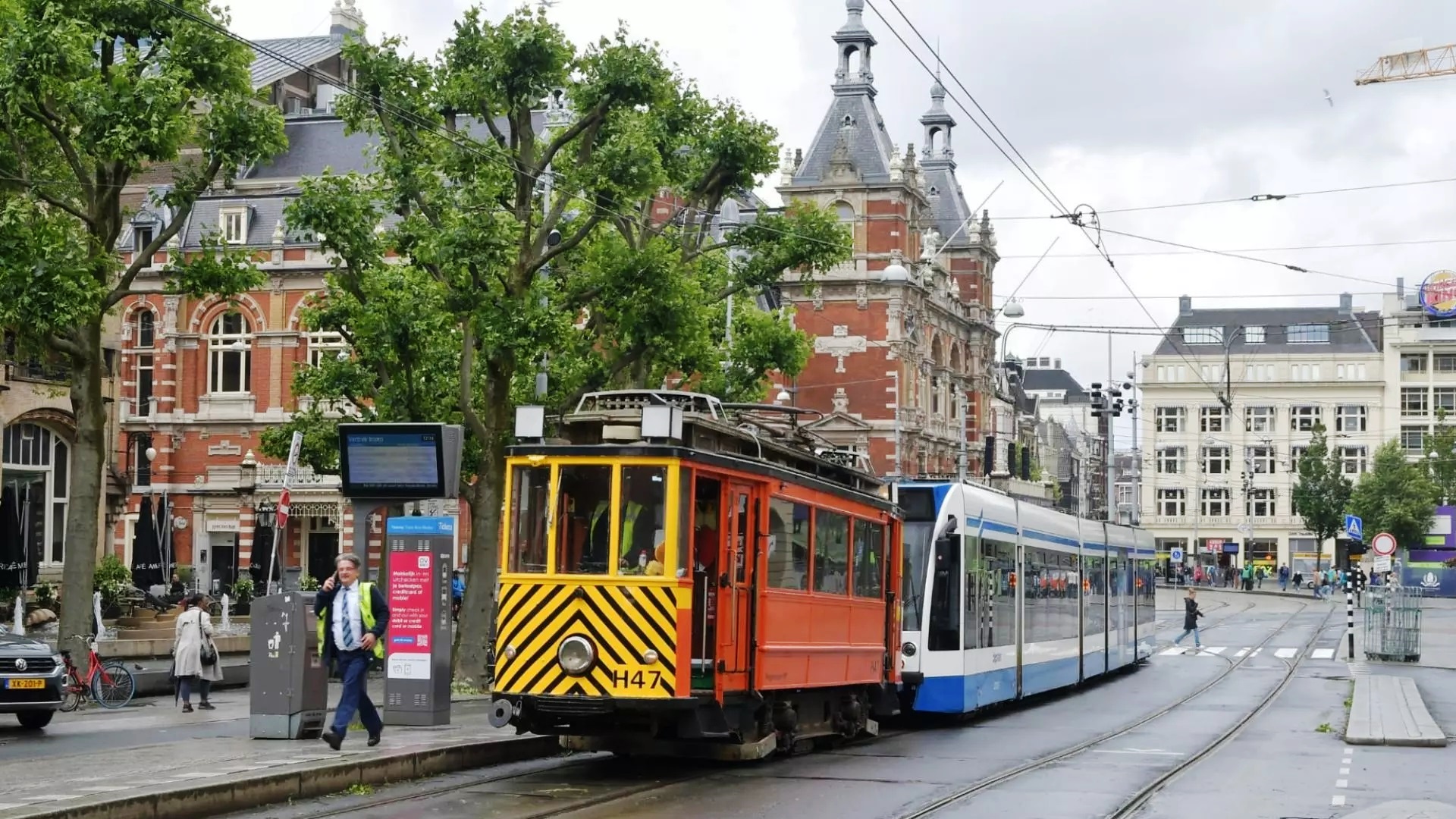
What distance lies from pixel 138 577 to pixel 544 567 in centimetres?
2604

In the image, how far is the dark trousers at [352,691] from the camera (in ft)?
49.2

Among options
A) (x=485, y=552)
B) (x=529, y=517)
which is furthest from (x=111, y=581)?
(x=529, y=517)

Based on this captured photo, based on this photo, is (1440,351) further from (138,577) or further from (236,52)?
(236,52)

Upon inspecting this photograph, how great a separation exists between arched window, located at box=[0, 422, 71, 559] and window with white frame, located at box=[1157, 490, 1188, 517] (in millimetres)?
87395

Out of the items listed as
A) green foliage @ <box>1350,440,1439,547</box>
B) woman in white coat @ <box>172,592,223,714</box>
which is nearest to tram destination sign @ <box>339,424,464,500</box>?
woman in white coat @ <box>172,592,223,714</box>

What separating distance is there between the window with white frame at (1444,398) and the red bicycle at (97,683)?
102m

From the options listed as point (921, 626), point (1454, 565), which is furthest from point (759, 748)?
point (1454, 565)

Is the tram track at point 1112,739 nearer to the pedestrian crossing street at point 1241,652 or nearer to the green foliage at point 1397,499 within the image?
the pedestrian crossing street at point 1241,652

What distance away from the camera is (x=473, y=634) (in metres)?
27.0

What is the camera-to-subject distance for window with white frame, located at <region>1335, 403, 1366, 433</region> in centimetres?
11512

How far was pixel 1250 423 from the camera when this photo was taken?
382 feet

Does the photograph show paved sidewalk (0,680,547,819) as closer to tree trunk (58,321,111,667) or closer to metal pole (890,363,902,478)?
tree trunk (58,321,111,667)

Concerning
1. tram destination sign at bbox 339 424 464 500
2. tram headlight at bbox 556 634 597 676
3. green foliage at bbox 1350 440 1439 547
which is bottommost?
tram headlight at bbox 556 634 597 676

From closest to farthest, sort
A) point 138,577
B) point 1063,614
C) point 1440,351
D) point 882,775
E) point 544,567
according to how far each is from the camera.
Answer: point 544,567
point 882,775
point 1063,614
point 138,577
point 1440,351
